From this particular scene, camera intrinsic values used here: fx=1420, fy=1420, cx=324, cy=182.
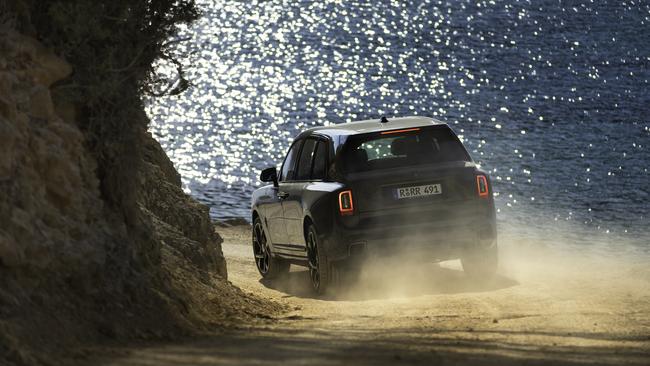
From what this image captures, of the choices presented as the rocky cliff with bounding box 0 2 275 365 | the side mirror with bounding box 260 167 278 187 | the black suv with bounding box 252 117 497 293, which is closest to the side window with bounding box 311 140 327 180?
the black suv with bounding box 252 117 497 293

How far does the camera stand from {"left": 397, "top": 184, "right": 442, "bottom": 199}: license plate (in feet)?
46.3

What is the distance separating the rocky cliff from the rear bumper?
87.1 inches

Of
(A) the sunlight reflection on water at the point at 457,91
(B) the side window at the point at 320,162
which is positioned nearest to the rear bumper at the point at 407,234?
(B) the side window at the point at 320,162

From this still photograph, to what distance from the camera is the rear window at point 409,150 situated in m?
14.4

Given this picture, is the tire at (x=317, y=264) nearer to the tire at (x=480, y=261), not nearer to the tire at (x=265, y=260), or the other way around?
the tire at (x=480, y=261)

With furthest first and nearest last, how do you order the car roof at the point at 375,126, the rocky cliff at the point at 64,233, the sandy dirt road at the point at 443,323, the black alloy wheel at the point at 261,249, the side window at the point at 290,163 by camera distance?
1. the black alloy wheel at the point at 261,249
2. the side window at the point at 290,163
3. the car roof at the point at 375,126
4. the rocky cliff at the point at 64,233
5. the sandy dirt road at the point at 443,323

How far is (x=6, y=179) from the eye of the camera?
32.4 ft

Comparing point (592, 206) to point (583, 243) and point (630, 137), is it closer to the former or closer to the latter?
point (583, 243)

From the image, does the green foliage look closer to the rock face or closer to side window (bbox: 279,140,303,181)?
the rock face

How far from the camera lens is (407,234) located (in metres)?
14.1

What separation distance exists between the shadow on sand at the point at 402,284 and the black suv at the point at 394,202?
0.18 meters

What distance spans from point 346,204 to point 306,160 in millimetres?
1770

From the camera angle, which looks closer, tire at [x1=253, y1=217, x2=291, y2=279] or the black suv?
the black suv

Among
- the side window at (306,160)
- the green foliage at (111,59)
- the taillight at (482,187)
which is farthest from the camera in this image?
the side window at (306,160)
